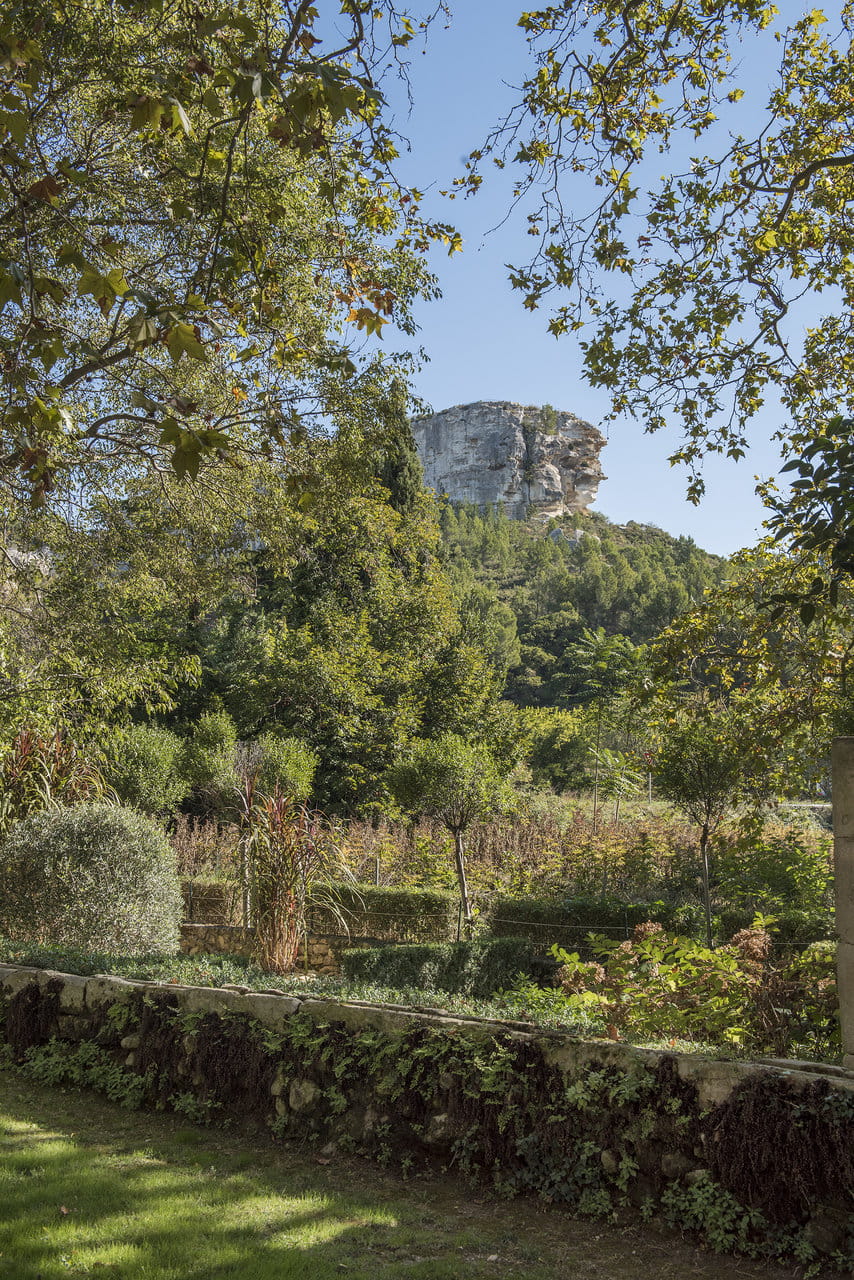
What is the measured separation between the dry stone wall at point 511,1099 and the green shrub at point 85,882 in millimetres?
2170

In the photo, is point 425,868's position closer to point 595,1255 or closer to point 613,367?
point 613,367

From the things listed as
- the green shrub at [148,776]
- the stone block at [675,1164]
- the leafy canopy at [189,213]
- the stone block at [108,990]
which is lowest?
the stone block at [675,1164]

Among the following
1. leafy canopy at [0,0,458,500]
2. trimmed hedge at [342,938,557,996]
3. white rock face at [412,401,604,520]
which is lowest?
trimmed hedge at [342,938,557,996]

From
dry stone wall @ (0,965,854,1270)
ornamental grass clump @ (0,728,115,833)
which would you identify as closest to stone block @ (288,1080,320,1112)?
dry stone wall @ (0,965,854,1270)

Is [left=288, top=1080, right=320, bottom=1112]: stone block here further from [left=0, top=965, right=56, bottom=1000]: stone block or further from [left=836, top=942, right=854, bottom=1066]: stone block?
[left=836, top=942, right=854, bottom=1066]: stone block

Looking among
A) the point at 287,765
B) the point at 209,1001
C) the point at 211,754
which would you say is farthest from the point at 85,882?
the point at 211,754

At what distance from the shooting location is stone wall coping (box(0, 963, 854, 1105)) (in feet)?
10.0

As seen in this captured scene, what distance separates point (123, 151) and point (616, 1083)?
249 inches

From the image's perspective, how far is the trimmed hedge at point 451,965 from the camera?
7098 mm

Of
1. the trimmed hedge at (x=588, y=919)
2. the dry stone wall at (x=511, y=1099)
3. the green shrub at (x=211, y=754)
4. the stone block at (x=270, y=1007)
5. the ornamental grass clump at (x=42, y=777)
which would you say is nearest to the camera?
the dry stone wall at (x=511, y=1099)

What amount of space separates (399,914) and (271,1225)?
656 cm

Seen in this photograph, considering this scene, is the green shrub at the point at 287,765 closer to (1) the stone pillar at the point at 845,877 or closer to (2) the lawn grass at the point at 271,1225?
(2) the lawn grass at the point at 271,1225

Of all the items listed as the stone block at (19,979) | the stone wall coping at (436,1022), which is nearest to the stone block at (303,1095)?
the stone wall coping at (436,1022)

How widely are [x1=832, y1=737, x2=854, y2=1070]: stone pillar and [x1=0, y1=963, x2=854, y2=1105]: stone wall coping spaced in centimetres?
17
